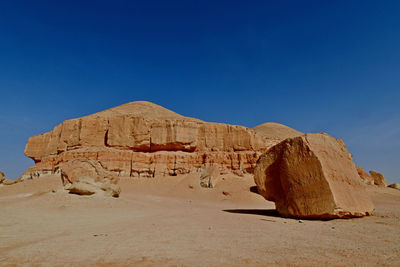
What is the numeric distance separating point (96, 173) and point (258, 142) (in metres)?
25.4

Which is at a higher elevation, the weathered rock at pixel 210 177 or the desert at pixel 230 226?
the weathered rock at pixel 210 177

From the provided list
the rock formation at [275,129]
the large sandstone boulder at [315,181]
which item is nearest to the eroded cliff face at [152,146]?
the large sandstone boulder at [315,181]

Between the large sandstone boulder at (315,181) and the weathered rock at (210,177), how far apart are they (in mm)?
16219

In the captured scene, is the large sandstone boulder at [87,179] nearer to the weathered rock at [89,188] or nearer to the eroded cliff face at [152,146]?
the weathered rock at [89,188]

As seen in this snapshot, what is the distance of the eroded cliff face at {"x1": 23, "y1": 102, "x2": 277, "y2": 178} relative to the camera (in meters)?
31.9

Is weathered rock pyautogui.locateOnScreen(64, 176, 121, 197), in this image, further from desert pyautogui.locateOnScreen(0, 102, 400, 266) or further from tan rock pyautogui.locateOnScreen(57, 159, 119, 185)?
tan rock pyautogui.locateOnScreen(57, 159, 119, 185)

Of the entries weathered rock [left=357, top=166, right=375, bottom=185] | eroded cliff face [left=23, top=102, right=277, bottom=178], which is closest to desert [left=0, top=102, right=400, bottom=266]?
eroded cliff face [left=23, top=102, right=277, bottom=178]

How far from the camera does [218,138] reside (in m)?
35.2

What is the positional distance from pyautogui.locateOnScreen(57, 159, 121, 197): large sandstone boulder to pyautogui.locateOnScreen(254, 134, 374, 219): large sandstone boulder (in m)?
10.2

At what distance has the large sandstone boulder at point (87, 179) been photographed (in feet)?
43.9

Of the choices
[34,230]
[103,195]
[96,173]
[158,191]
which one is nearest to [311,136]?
[34,230]

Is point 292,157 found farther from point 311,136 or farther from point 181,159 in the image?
point 181,159

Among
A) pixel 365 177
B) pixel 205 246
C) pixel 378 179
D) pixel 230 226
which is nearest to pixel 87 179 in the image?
pixel 230 226

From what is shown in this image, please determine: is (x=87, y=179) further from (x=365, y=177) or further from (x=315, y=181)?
(x=365, y=177)
